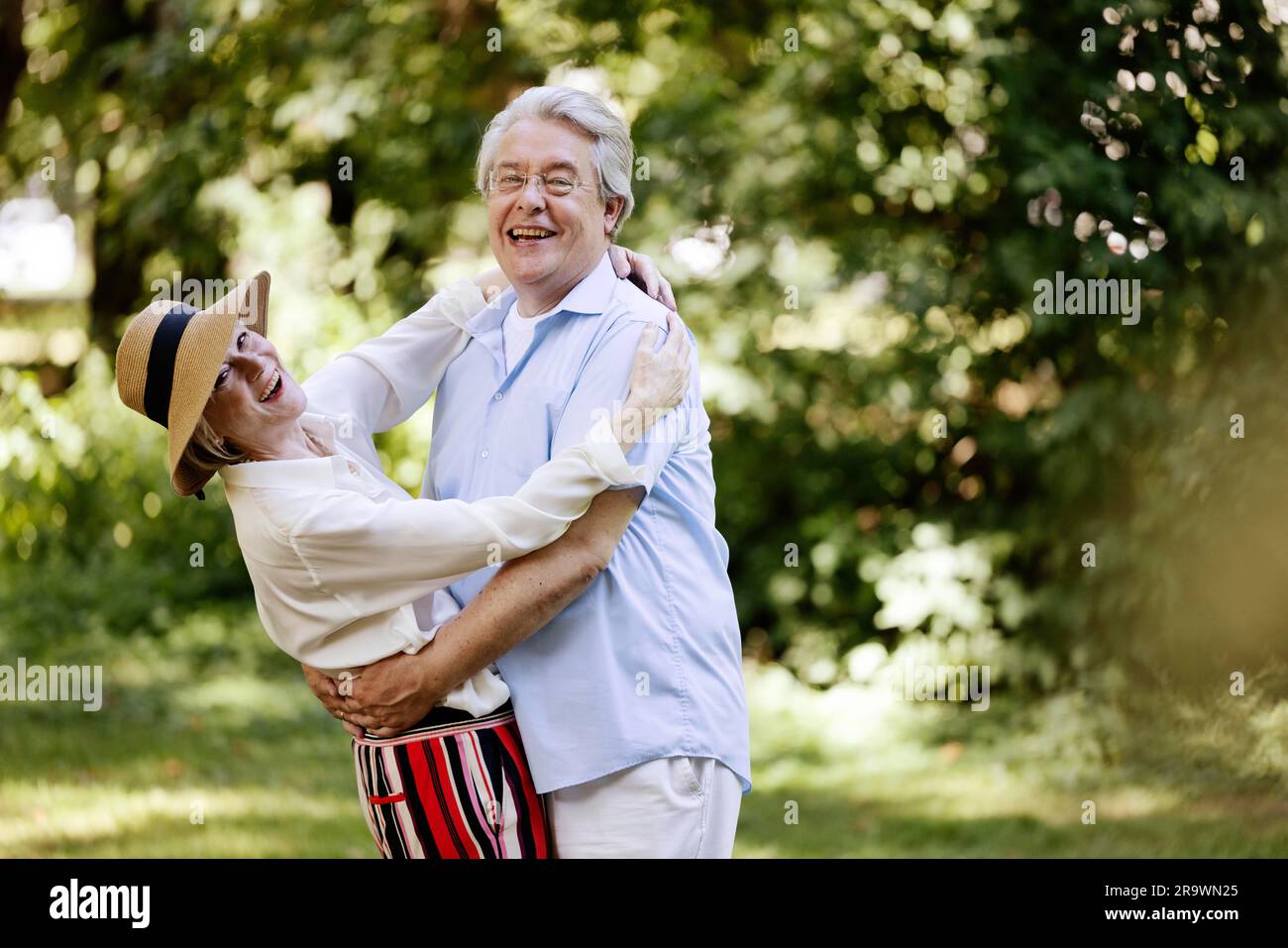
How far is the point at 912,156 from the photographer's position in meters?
5.69

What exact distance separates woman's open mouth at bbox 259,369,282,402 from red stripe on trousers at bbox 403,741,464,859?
0.54 metres

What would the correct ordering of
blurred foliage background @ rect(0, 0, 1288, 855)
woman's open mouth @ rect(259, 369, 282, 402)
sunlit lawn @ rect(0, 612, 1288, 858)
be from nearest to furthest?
woman's open mouth @ rect(259, 369, 282, 402)
sunlit lawn @ rect(0, 612, 1288, 858)
blurred foliage background @ rect(0, 0, 1288, 855)

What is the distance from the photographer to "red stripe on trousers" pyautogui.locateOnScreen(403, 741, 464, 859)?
2.00 metres

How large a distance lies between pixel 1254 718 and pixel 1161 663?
14.7 inches

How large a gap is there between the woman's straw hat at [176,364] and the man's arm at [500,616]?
425 mm

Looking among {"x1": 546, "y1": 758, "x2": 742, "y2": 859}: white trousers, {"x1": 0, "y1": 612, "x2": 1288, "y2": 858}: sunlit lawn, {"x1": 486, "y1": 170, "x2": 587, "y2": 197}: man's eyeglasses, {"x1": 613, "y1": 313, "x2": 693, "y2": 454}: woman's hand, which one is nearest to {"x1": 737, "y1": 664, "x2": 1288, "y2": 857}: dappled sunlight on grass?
{"x1": 0, "y1": 612, "x2": 1288, "y2": 858}: sunlit lawn

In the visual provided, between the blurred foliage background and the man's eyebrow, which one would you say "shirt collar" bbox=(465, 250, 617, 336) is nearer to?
the man's eyebrow

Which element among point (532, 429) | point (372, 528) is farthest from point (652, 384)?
point (372, 528)

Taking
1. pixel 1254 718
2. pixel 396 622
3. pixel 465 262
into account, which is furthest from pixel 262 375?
pixel 465 262

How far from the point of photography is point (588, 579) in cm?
196

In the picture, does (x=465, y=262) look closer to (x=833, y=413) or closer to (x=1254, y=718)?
(x=833, y=413)

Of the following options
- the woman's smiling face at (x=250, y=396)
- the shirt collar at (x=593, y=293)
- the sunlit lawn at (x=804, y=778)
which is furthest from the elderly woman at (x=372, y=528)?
the sunlit lawn at (x=804, y=778)

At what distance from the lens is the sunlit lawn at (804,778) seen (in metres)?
4.39

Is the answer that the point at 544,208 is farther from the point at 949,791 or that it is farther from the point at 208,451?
the point at 949,791
